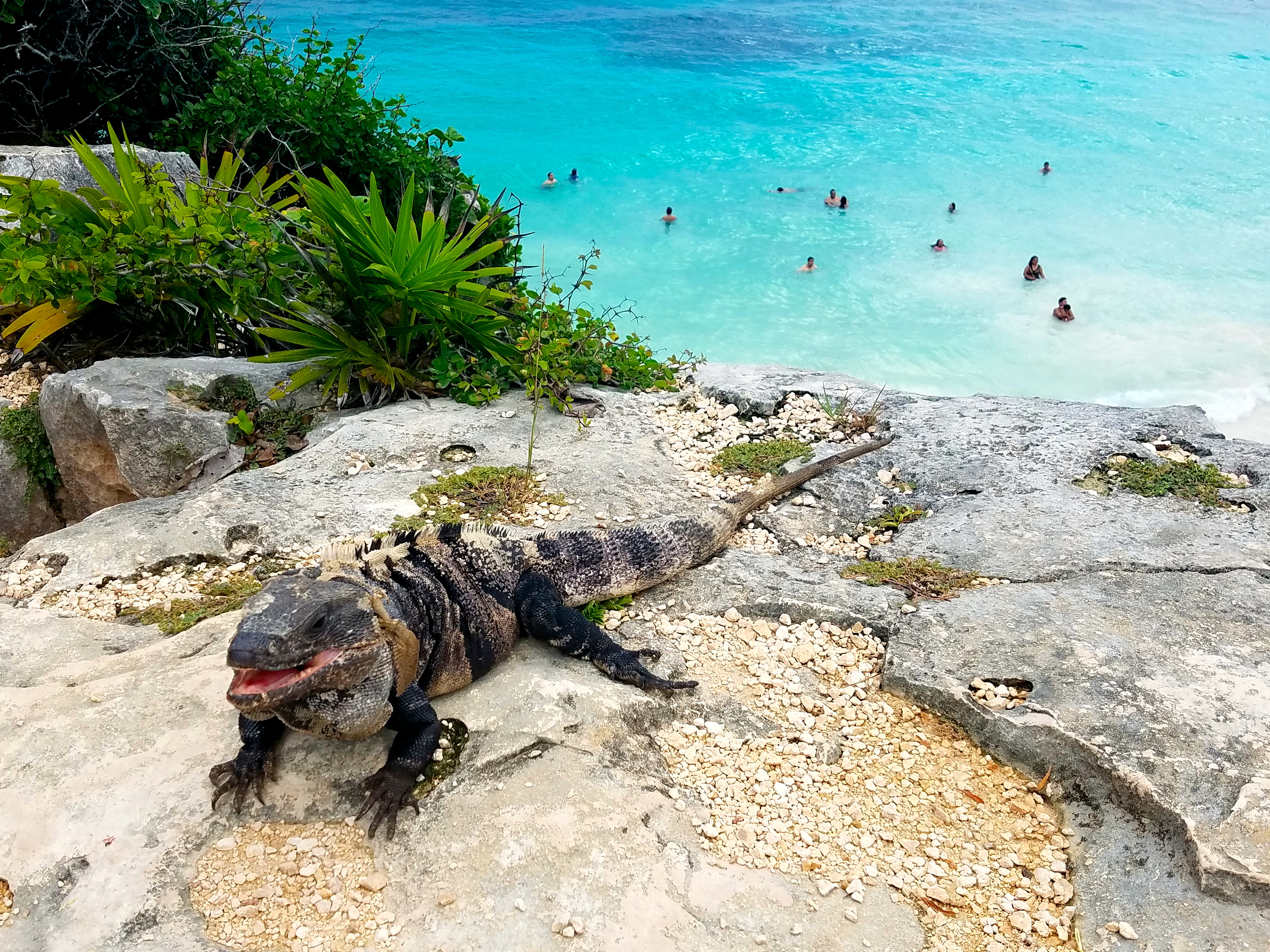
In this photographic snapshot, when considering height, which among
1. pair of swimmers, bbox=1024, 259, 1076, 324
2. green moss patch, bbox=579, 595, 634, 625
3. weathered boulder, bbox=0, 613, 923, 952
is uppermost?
weathered boulder, bbox=0, 613, 923, 952

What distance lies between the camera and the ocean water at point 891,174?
1245 cm

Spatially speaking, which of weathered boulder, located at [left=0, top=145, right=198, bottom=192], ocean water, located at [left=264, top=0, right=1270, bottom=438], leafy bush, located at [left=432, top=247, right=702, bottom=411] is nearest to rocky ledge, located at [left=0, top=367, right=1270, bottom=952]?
leafy bush, located at [left=432, top=247, right=702, bottom=411]

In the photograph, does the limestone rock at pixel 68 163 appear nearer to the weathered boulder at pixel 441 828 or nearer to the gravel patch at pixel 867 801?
the weathered boulder at pixel 441 828

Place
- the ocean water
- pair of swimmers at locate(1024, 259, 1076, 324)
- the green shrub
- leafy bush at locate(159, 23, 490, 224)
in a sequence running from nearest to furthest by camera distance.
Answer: the green shrub
leafy bush at locate(159, 23, 490, 224)
pair of swimmers at locate(1024, 259, 1076, 324)
the ocean water

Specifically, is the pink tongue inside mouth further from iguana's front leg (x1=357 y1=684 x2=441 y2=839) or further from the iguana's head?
iguana's front leg (x1=357 y1=684 x2=441 y2=839)

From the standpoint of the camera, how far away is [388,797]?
2.52 meters

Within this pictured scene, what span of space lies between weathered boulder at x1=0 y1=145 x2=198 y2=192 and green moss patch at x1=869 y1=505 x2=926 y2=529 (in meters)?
5.04

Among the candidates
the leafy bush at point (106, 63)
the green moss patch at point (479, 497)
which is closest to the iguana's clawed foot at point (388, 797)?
the green moss patch at point (479, 497)

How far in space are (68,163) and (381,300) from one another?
280 cm

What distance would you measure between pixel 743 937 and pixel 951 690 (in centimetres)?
122

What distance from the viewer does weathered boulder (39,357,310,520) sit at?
4.57m

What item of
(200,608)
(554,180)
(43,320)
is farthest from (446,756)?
(554,180)

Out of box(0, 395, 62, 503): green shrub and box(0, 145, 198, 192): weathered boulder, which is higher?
box(0, 145, 198, 192): weathered boulder

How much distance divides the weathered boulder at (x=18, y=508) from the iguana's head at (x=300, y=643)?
144 inches
